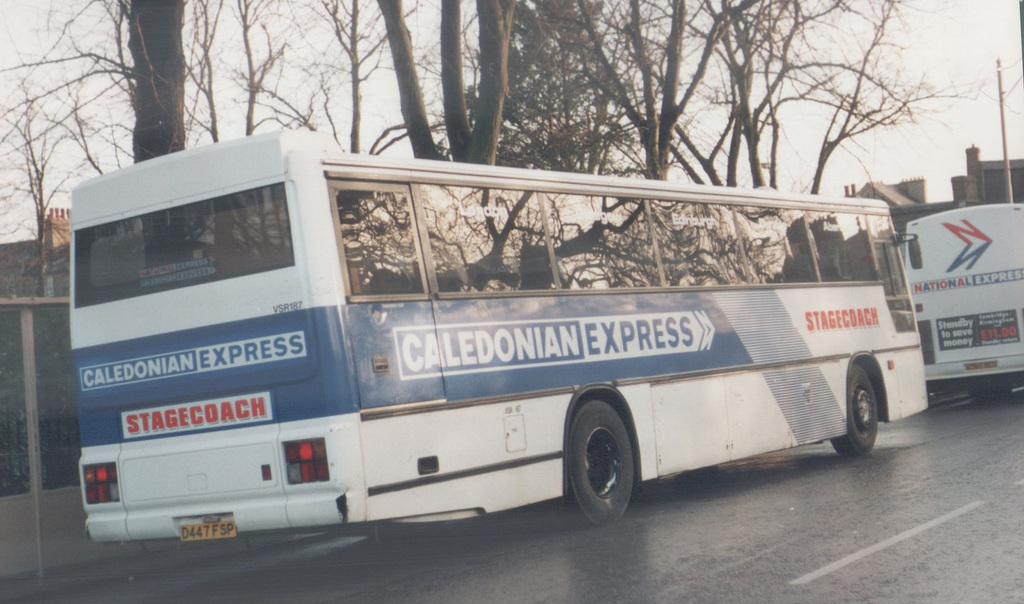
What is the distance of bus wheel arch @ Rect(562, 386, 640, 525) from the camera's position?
999 centimetres

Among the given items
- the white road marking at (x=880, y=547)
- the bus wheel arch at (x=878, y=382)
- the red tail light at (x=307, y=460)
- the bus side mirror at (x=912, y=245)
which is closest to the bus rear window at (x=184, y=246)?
the red tail light at (x=307, y=460)

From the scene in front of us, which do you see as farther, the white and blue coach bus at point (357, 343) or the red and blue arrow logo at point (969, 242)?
the red and blue arrow logo at point (969, 242)

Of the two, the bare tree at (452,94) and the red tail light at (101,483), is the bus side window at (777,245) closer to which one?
the bare tree at (452,94)

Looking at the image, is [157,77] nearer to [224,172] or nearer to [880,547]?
[224,172]

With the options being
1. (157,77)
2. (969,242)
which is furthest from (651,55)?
(157,77)

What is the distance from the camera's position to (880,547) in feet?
27.2

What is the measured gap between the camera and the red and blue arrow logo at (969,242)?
2175cm

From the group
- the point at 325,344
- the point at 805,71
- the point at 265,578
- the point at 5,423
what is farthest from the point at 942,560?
the point at 805,71

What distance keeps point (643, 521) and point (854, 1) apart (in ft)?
43.0

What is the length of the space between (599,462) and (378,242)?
3.04 m

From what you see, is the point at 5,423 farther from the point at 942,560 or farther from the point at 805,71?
the point at 805,71

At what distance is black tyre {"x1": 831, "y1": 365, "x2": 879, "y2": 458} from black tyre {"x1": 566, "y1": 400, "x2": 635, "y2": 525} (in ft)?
15.6

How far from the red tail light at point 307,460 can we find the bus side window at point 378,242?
3.42 ft

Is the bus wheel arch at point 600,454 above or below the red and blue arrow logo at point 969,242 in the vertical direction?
below
